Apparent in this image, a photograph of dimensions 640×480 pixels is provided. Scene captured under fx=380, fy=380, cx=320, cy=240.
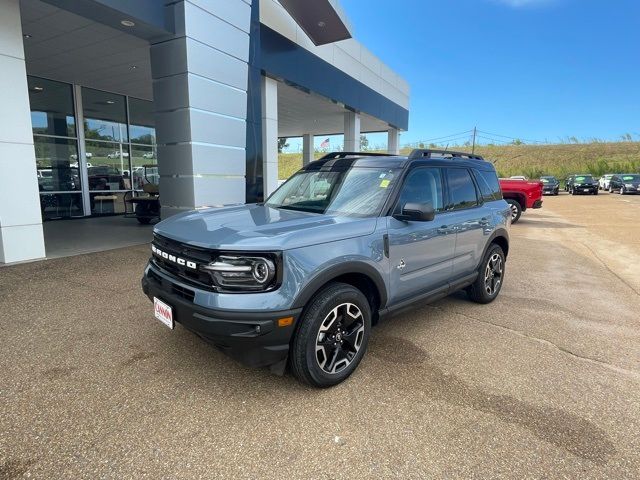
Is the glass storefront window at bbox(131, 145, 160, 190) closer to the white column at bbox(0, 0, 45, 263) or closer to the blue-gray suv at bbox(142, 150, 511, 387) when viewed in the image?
the white column at bbox(0, 0, 45, 263)

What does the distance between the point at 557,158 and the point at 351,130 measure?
58435 mm

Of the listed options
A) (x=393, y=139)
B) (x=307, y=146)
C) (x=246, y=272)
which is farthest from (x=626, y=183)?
(x=246, y=272)

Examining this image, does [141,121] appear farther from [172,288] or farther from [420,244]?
[420,244]

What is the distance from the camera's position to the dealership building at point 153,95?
617cm

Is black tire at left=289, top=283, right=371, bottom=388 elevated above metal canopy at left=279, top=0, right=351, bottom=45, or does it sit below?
below

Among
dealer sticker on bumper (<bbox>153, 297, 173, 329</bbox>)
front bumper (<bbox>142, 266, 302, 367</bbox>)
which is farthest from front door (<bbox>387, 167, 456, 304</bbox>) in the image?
dealer sticker on bumper (<bbox>153, 297, 173, 329</bbox>)

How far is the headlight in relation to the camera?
2.49 meters

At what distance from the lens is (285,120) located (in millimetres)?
19359

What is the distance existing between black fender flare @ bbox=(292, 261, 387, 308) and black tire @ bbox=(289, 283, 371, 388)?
11 centimetres

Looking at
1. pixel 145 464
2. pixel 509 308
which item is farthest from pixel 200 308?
pixel 509 308

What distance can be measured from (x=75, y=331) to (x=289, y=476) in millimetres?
2892

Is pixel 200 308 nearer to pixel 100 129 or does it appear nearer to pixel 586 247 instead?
pixel 586 247

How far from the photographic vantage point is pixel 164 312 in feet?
9.49

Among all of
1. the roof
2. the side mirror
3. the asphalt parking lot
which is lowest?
the asphalt parking lot
